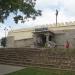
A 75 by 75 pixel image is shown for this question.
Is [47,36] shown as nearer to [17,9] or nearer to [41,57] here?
[41,57]

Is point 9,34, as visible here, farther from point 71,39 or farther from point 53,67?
point 53,67

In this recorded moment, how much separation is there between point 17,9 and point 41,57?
6183mm

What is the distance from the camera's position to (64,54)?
2206cm

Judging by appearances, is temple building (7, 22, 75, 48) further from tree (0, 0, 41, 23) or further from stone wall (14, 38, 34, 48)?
tree (0, 0, 41, 23)

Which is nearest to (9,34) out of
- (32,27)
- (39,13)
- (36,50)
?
(32,27)

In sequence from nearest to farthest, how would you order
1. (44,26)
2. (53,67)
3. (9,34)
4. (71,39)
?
(53,67), (71,39), (44,26), (9,34)

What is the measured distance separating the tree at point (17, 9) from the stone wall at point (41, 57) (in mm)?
→ 4008

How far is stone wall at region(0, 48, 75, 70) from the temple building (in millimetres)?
10849

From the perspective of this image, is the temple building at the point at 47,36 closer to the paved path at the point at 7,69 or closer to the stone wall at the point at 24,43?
the stone wall at the point at 24,43

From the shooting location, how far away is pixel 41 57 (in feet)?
75.7

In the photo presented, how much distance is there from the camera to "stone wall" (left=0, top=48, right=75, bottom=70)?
2144 centimetres

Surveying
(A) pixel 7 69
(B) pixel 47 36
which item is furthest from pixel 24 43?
(A) pixel 7 69

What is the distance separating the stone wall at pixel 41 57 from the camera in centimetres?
2144

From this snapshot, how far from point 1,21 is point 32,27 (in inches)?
884
